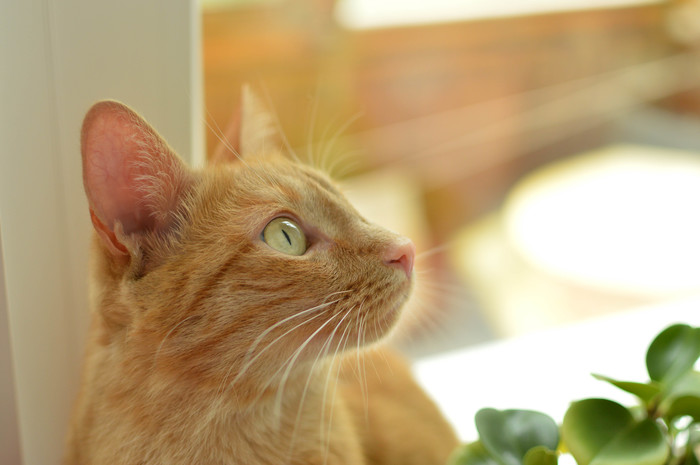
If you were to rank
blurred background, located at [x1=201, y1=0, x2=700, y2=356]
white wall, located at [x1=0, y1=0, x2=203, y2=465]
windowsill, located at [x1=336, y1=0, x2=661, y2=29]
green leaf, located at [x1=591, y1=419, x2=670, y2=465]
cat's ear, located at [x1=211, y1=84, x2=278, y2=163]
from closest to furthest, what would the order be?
1. green leaf, located at [x1=591, y1=419, x2=670, y2=465]
2. white wall, located at [x1=0, y1=0, x2=203, y2=465]
3. cat's ear, located at [x1=211, y1=84, x2=278, y2=163]
4. blurred background, located at [x1=201, y1=0, x2=700, y2=356]
5. windowsill, located at [x1=336, y1=0, x2=661, y2=29]

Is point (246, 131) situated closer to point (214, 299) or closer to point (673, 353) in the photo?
point (214, 299)

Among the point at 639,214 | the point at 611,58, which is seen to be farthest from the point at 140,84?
the point at 611,58

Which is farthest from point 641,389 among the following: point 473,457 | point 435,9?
point 435,9

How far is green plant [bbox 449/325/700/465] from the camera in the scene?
2.15 feet

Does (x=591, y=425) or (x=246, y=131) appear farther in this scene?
(x=246, y=131)

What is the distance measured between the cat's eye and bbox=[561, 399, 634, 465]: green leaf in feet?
1.09

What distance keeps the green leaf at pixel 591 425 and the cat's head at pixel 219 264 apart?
0.71 ft

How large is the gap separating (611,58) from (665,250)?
97 cm

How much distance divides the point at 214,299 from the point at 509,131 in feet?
7.18

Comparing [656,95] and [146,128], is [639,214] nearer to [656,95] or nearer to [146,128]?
[656,95]

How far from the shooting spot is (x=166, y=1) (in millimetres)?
825

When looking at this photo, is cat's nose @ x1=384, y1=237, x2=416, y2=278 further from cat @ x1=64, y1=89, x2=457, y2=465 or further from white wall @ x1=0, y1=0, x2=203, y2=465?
white wall @ x1=0, y1=0, x2=203, y2=465

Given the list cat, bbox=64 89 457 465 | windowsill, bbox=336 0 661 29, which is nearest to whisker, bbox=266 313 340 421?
cat, bbox=64 89 457 465

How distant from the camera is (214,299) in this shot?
0.69 m
